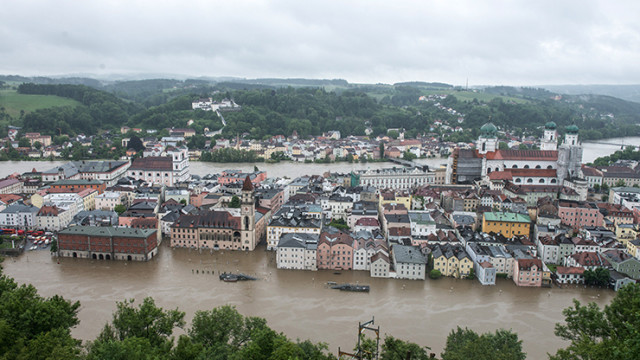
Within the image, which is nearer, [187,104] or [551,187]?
[551,187]

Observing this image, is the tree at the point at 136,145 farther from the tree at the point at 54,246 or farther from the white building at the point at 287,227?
the white building at the point at 287,227

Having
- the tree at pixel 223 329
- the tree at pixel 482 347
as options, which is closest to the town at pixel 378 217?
the tree at pixel 482 347

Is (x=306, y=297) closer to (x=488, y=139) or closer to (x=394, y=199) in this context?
(x=394, y=199)

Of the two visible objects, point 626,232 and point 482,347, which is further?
point 626,232

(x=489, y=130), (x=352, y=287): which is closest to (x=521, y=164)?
(x=489, y=130)

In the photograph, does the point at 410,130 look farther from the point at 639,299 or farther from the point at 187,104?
the point at 639,299

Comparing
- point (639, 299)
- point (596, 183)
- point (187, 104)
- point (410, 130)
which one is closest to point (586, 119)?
point (410, 130)

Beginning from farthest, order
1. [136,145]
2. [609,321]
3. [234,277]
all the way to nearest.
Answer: [136,145] < [234,277] < [609,321]
